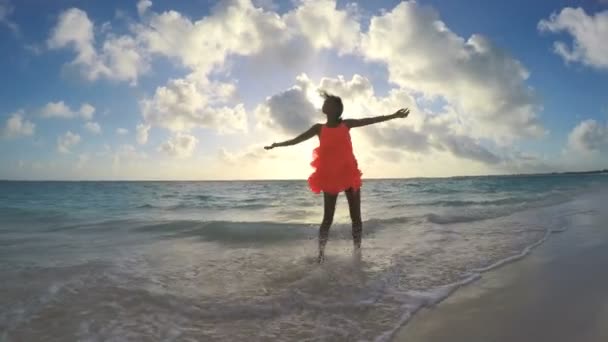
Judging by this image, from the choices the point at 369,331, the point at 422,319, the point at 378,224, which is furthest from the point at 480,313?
the point at 378,224

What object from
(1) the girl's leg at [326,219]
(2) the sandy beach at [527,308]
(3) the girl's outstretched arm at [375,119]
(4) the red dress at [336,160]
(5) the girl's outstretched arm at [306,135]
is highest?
(3) the girl's outstretched arm at [375,119]

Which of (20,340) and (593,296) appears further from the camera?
(593,296)

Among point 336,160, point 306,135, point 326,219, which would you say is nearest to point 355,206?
point 326,219

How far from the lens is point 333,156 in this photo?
5.50 metres

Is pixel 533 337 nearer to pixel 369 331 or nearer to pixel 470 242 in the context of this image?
pixel 369 331

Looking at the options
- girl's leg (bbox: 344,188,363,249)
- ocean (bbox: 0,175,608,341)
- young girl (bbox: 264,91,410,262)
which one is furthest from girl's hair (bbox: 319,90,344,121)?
ocean (bbox: 0,175,608,341)

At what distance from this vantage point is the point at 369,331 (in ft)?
9.80

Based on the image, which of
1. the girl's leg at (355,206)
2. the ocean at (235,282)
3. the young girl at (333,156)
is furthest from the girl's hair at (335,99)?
the ocean at (235,282)

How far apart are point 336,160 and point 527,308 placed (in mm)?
2904

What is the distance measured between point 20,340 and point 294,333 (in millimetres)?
2031

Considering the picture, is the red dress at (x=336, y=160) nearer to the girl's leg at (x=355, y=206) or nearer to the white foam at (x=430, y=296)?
the girl's leg at (x=355, y=206)

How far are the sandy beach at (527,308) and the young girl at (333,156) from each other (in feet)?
6.74

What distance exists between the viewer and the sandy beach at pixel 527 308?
2775 mm

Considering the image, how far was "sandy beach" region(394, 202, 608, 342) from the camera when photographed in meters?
2.78
